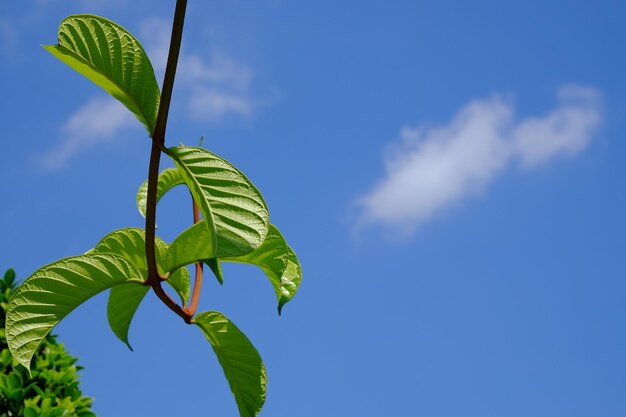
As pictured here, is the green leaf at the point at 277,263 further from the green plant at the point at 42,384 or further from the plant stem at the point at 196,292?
the green plant at the point at 42,384

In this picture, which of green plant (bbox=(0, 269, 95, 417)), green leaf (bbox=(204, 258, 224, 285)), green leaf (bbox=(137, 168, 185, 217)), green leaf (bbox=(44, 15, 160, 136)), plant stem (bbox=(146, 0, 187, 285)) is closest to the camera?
plant stem (bbox=(146, 0, 187, 285))

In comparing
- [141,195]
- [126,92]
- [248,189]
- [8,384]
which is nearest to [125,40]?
[126,92]

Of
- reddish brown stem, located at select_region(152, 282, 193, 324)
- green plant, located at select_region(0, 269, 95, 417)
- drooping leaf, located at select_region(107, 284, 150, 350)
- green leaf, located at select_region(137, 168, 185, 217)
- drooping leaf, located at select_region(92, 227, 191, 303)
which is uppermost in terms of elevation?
green plant, located at select_region(0, 269, 95, 417)

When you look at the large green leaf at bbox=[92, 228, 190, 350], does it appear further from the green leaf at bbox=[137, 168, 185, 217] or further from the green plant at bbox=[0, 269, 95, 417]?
the green plant at bbox=[0, 269, 95, 417]

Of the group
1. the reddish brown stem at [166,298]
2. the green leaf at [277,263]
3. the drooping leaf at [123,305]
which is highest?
the green leaf at [277,263]

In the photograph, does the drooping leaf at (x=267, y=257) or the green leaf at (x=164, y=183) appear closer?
the drooping leaf at (x=267, y=257)

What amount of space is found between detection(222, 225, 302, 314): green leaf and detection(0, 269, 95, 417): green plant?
2.34 metres

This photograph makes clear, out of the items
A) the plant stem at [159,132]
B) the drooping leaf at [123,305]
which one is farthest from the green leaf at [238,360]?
the plant stem at [159,132]

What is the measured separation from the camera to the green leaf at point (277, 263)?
92 cm

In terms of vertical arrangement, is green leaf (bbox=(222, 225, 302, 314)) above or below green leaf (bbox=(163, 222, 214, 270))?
above

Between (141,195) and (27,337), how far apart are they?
0.37 metres

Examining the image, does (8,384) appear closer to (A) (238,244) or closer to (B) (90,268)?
(B) (90,268)

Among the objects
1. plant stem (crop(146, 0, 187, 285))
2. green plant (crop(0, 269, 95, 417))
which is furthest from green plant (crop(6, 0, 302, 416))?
green plant (crop(0, 269, 95, 417))

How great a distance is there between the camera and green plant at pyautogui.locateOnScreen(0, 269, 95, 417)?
10.3 feet
